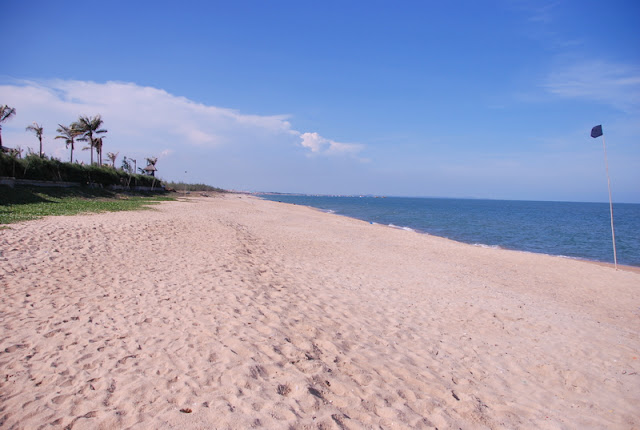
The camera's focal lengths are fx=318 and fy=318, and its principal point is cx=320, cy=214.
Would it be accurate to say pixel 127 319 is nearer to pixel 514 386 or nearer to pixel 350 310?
pixel 350 310

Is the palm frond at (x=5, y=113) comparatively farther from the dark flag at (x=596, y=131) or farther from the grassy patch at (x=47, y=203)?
the dark flag at (x=596, y=131)

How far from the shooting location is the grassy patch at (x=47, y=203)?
13.6 m

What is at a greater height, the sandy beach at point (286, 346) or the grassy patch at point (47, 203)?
the grassy patch at point (47, 203)

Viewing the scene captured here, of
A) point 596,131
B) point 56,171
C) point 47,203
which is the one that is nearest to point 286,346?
point 596,131

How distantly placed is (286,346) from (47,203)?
21.7 meters

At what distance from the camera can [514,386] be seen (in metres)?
4.06

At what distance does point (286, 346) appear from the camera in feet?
13.9

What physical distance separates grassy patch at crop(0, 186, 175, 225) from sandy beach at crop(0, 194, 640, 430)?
6.30 m

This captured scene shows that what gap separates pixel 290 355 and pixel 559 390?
3502 millimetres

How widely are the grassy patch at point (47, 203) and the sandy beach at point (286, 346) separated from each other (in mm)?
6301

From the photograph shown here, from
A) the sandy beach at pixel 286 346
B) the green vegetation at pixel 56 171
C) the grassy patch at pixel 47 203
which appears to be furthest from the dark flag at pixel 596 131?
the green vegetation at pixel 56 171

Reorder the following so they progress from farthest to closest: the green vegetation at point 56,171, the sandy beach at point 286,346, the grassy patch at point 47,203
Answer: the green vegetation at point 56,171 < the grassy patch at point 47,203 < the sandy beach at point 286,346

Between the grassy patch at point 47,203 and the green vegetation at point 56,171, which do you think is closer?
the grassy patch at point 47,203

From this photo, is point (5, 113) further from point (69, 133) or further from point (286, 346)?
point (286, 346)
